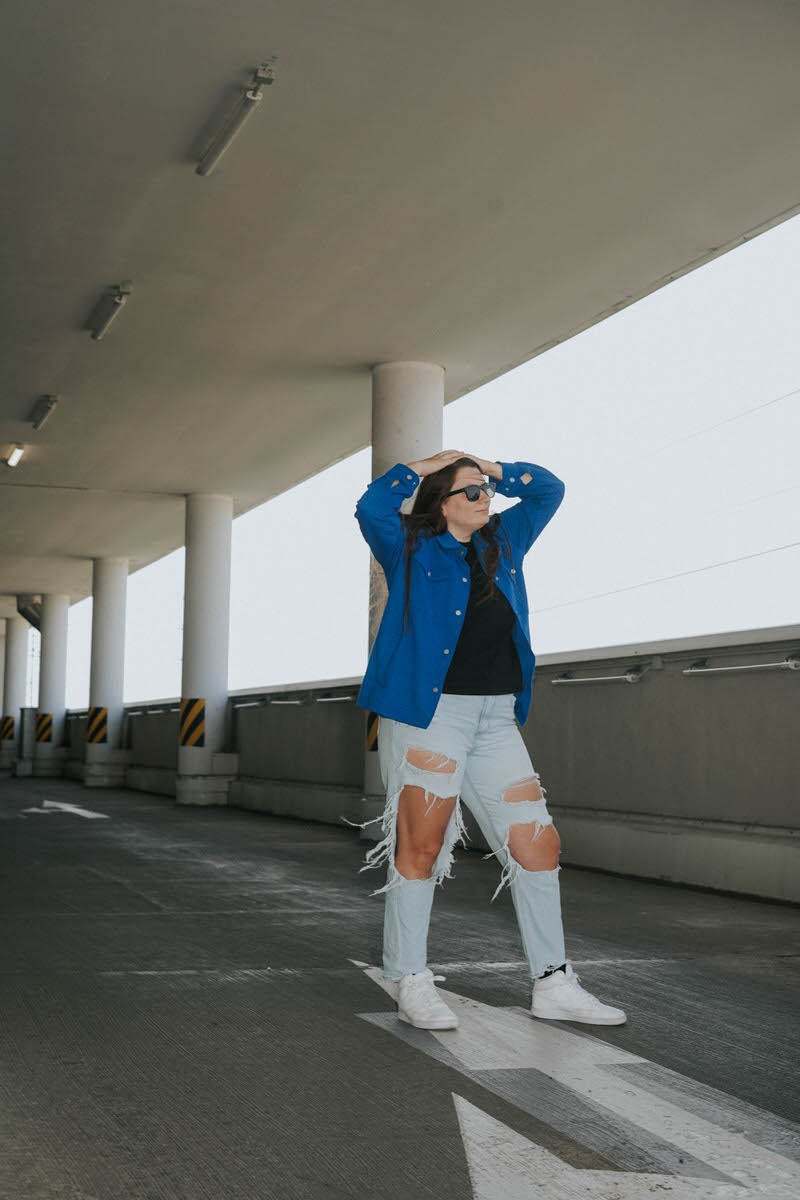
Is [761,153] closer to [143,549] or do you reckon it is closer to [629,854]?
[629,854]

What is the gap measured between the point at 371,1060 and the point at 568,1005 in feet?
2.29

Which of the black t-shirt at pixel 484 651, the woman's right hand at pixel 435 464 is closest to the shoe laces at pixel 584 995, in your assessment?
the black t-shirt at pixel 484 651

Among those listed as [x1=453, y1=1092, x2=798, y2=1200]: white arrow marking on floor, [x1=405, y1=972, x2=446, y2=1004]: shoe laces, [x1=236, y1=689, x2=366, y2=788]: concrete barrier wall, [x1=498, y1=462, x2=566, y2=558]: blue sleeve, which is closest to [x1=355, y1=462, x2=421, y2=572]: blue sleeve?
[x1=498, y1=462, x2=566, y2=558]: blue sleeve

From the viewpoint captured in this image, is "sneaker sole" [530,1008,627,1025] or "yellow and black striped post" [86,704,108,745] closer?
"sneaker sole" [530,1008,627,1025]

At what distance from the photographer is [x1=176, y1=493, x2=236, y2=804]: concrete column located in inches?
667

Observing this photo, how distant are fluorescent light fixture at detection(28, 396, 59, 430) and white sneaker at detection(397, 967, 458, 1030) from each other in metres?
9.82

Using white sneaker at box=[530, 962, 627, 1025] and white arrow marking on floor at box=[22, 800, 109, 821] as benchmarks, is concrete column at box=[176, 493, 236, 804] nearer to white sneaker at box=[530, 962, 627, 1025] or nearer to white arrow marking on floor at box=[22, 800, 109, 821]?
white arrow marking on floor at box=[22, 800, 109, 821]

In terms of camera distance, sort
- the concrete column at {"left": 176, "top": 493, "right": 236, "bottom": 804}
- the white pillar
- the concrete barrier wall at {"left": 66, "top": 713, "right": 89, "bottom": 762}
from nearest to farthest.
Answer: the concrete column at {"left": 176, "top": 493, "right": 236, "bottom": 804}
the concrete barrier wall at {"left": 66, "top": 713, "right": 89, "bottom": 762}
the white pillar

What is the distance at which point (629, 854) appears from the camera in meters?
7.89

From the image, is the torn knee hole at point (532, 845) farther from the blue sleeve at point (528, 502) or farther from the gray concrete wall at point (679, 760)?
the gray concrete wall at point (679, 760)

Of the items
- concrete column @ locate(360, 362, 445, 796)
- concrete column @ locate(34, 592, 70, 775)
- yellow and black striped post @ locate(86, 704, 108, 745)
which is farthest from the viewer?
concrete column @ locate(34, 592, 70, 775)

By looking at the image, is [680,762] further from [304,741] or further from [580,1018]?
[304,741]

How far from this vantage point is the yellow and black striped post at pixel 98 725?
2283 cm

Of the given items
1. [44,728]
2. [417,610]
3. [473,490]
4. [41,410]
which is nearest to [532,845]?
[417,610]
